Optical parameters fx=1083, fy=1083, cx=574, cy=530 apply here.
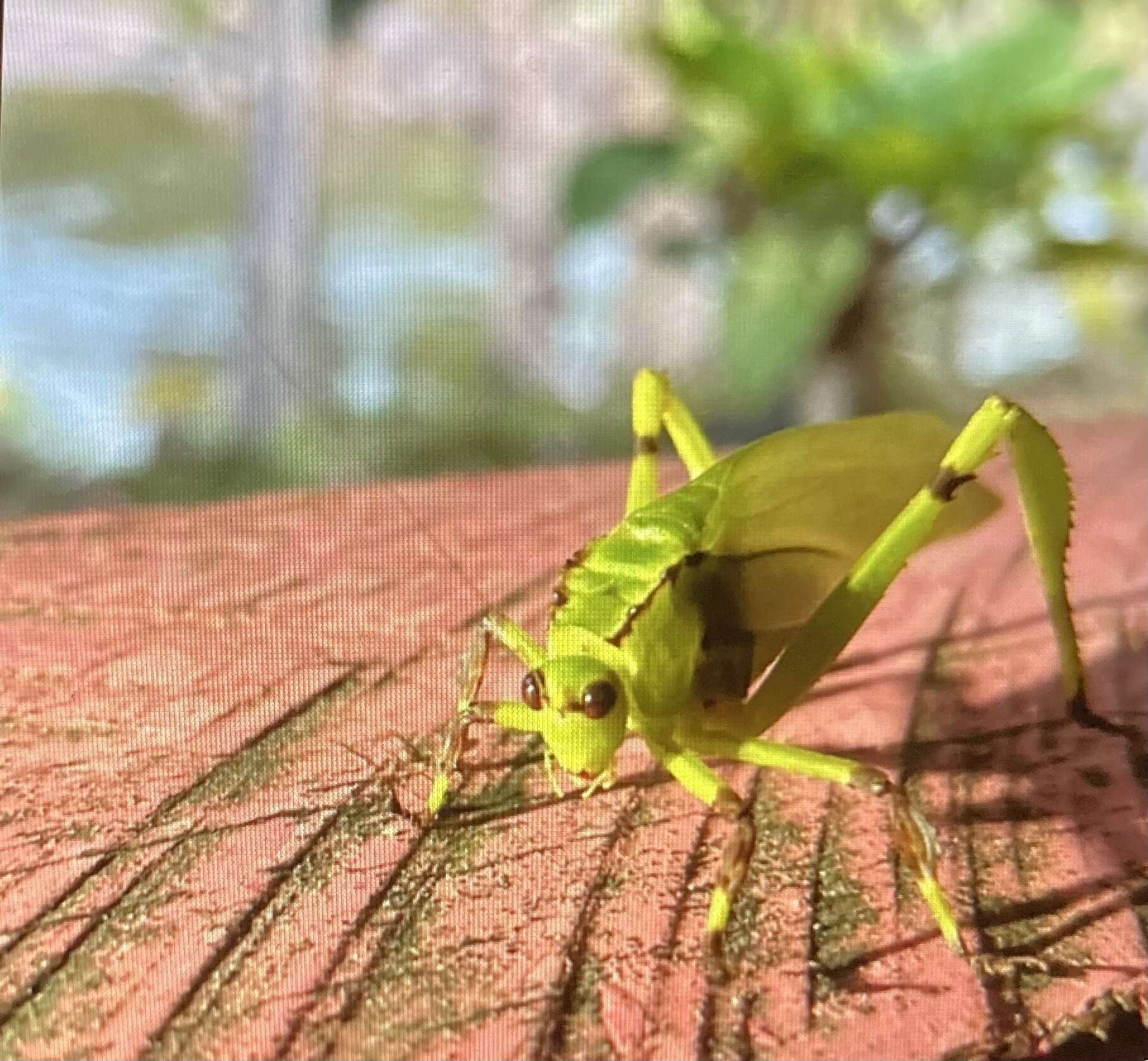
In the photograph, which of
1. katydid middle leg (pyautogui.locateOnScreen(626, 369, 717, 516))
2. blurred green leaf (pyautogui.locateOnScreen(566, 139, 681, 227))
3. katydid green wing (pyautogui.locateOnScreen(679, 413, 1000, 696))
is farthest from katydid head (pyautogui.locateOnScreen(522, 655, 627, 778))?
blurred green leaf (pyautogui.locateOnScreen(566, 139, 681, 227))

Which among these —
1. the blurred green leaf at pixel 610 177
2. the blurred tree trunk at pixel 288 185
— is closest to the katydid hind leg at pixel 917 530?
the blurred tree trunk at pixel 288 185

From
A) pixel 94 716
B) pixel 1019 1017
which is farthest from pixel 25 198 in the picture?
pixel 1019 1017

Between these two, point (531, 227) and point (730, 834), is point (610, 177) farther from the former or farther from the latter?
point (730, 834)

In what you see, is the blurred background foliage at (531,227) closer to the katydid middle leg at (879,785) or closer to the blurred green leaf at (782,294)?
the blurred green leaf at (782,294)

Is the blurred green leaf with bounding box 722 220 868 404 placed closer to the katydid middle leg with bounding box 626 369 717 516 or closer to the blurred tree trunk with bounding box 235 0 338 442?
the blurred tree trunk with bounding box 235 0 338 442

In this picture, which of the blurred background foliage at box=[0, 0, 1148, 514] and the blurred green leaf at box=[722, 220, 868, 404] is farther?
the blurred green leaf at box=[722, 220, 868, 404]

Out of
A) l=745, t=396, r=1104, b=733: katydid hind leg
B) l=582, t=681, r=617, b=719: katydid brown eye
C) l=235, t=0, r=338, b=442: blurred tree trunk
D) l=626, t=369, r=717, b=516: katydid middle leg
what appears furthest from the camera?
l=235, t=0, r=338, b=442: blurred tree trunk
